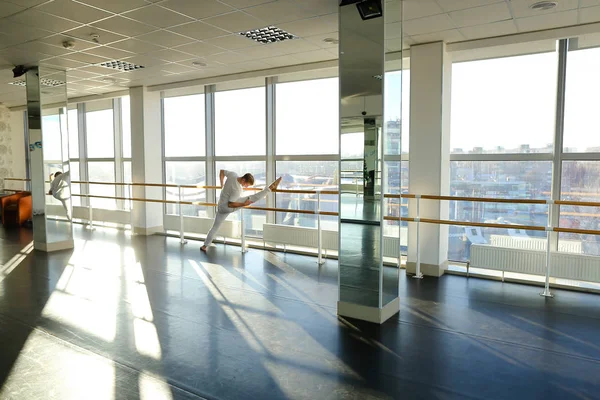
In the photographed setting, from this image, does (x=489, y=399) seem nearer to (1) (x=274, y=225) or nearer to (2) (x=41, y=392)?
(2) (x=41, y=392)

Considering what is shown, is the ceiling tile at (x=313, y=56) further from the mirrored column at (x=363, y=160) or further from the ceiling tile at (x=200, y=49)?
the mirrored column at (x=363, y=160)

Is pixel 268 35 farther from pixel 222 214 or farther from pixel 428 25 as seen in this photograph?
pixel 222 214

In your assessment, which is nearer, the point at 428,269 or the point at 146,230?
the point at 428,269

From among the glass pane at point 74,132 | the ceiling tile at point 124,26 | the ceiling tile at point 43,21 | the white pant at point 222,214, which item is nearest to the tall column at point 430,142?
the white pant at point 222,214

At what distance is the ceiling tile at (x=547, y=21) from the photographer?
4719mm

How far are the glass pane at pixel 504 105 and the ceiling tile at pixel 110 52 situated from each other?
488cm

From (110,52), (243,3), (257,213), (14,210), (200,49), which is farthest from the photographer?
(14,210)

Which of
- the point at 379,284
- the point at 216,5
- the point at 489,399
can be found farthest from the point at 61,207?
the point at 489,399

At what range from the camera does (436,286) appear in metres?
5.48

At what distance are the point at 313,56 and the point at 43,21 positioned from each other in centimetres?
356

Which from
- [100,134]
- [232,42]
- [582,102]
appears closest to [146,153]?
[100,134]

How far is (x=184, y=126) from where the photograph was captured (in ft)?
31.3

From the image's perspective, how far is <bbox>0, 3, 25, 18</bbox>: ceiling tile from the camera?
14.8ft

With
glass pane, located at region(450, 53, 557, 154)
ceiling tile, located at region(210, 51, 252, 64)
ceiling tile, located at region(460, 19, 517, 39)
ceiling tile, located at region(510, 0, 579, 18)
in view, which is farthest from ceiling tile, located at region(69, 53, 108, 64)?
ceiling tile, located at region(510, 0, 579, 18)
